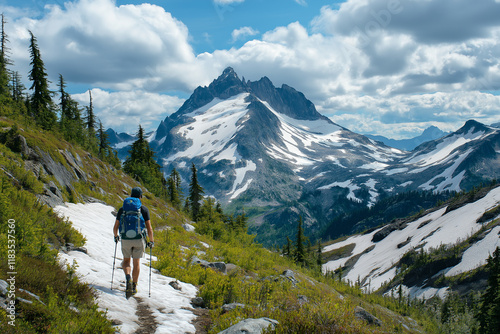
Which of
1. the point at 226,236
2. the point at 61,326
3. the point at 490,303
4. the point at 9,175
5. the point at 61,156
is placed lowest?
the point at 490,303

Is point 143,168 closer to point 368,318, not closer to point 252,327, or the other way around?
point 368,318

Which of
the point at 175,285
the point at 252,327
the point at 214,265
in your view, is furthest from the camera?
the point at 214,265

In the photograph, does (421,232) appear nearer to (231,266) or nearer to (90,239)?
(231,266)

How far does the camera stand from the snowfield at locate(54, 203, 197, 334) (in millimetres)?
6786

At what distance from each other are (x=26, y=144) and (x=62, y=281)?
43.0 ft

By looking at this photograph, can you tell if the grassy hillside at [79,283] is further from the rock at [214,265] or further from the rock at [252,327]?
the rock at [214,265]

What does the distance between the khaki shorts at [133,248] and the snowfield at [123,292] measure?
0.92m

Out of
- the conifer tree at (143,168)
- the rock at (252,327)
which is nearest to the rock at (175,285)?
the rock at (252,327)

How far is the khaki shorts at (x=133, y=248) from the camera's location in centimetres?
840

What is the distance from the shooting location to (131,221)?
834cm

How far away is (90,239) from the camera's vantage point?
11984 mm

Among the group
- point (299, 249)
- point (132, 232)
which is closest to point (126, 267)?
point (132, 232)

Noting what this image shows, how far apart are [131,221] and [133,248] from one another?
85 centimetres

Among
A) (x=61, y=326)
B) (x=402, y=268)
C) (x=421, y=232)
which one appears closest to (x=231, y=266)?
(x=61, y=326)
